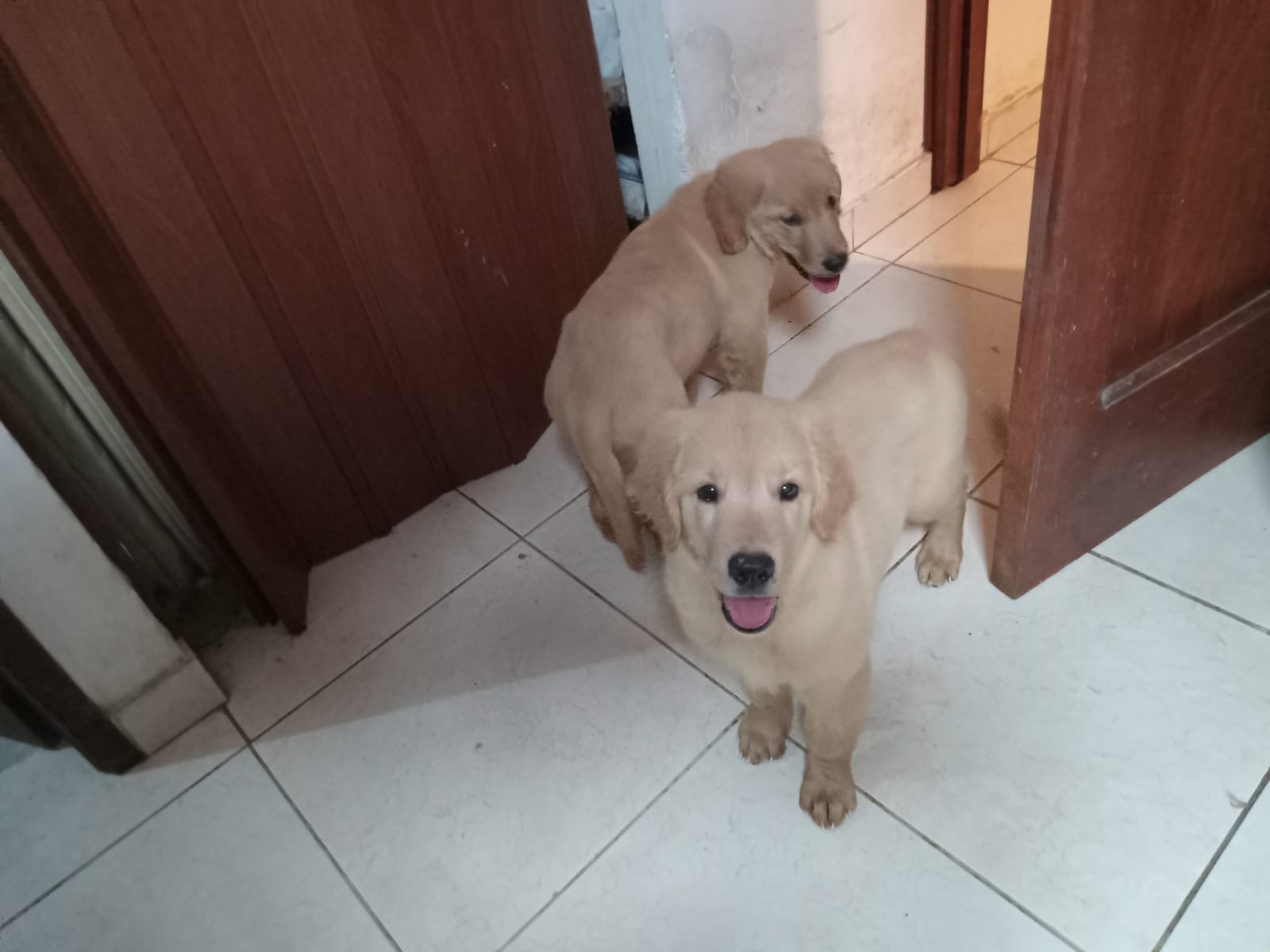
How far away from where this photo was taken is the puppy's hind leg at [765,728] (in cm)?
133

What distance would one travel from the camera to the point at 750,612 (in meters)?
1.09

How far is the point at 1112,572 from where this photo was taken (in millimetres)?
1482

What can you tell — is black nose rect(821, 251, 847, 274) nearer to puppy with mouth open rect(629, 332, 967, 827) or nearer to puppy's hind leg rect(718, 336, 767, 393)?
puppy's hind leg rect(718, 336, 767, 393)

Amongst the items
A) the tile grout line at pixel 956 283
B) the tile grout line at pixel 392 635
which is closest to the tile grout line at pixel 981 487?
the tile grout line at pixel 956 283

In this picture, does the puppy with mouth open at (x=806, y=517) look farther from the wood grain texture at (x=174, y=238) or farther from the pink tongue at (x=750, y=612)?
the wood grain texture at (x=174, y=238)

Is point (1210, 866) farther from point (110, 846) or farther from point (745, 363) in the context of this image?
point (110, 846)

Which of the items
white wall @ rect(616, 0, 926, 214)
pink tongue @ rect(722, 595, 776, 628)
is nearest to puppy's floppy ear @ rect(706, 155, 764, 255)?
white wall @ rect(616, 0, 926, 214)

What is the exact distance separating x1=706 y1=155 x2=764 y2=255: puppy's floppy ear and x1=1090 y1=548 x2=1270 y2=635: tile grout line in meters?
0.95

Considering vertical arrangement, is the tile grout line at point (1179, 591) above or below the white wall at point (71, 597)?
below

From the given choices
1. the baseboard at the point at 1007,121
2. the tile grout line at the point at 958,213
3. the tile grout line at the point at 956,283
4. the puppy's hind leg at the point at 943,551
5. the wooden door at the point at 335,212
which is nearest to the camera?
the wooden door at the point at 335,212

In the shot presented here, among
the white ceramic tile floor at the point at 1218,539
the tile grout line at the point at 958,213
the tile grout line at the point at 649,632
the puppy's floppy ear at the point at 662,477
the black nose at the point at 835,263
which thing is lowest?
the tile grout line at the point at 649,632

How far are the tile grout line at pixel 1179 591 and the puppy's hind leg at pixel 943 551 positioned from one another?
0.82 feet

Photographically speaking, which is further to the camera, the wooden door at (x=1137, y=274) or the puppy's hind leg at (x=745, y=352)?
the puppy's hind leg at (x=745, y=352)

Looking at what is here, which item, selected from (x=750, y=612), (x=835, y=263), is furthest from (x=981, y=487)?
(x=750, y=612)
